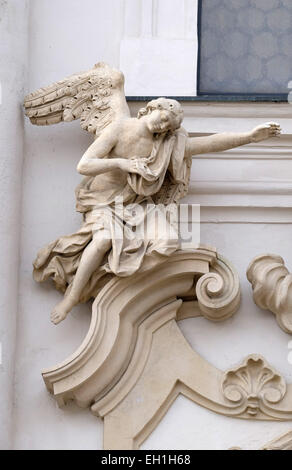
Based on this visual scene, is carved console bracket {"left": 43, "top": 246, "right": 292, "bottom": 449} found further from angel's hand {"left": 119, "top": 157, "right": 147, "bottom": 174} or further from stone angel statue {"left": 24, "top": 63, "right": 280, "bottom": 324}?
angel's hand {"left": 119, "top": 157, "right": 147, "bottom": 174}

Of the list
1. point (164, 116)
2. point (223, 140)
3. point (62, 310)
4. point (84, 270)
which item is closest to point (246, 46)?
point (223, 140)

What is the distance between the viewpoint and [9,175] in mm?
7500

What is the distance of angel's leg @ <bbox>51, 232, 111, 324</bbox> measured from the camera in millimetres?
7262

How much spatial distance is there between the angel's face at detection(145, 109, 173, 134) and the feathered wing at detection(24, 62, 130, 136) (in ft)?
0.93

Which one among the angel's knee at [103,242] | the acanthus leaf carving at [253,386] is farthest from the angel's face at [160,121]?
the acanthus leaf carving at [253,386]

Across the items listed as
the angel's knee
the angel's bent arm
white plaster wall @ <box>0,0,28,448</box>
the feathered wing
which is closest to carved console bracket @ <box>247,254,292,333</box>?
the angel's knee

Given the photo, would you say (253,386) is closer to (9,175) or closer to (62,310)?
Answer: (62,310)

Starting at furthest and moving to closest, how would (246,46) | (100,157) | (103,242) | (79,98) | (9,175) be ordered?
1. (246,46)
2. (79,98)
3. (9,175)
4. (100,157)
5. (103,242)

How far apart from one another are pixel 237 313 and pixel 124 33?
142 cm

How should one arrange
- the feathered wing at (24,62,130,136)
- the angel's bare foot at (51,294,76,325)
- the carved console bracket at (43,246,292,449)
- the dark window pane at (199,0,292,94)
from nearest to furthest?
the carved console bracket at (43,246,292,449)
the angel's bare foot at (51,294,76,325)
the feathered wing at (24,62,130,136)
the dark window pane at (199,0,292,94)

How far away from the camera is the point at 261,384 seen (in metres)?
7.29

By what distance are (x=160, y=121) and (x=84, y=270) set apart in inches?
27.2

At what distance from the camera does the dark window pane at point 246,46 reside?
26.4ft

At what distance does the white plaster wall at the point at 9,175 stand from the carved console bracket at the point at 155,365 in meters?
0.23
